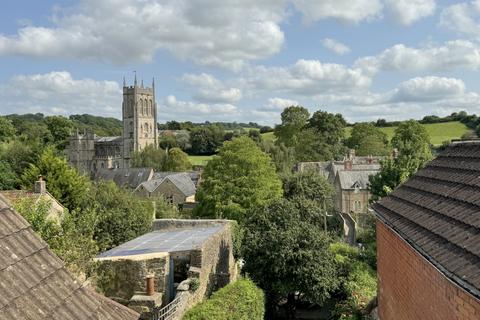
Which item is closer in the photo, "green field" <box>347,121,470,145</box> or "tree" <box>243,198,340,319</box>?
"tree" <box>243,198,340,319</box>

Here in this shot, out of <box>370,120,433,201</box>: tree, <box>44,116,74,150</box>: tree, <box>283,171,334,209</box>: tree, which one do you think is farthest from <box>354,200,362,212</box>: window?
<box>44,116,74,150</box>: tree

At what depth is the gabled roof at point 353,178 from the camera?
50500mm

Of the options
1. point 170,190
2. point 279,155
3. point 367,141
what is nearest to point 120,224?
point 170,190

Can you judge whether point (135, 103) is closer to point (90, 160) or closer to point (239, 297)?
point (90, 160)

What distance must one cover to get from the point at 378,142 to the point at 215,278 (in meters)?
71.0

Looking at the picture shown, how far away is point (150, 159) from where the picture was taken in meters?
87.3

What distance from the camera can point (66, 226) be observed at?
16.2 metres

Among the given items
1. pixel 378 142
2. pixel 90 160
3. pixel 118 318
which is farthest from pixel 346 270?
pixel 90 160

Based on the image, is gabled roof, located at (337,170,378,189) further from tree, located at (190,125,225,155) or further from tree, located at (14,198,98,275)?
tree, located at (190,125,225,155)

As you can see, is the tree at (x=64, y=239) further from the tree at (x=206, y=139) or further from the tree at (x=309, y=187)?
the tree at (x=206, y=139)

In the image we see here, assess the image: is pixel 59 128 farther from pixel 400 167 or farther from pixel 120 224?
pixel 400 167

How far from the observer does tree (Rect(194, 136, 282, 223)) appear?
35281 millimetres

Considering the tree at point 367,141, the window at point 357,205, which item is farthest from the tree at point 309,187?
the tree at point 367,141

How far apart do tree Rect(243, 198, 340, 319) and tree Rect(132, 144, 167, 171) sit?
215 ft
